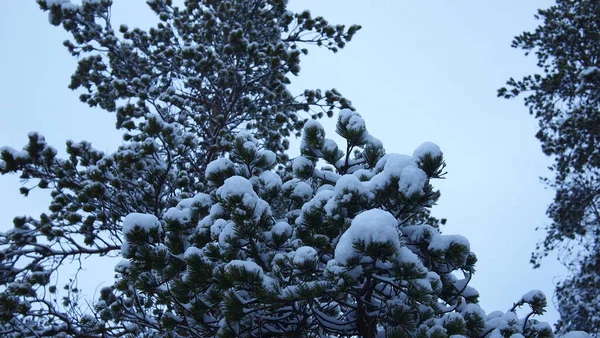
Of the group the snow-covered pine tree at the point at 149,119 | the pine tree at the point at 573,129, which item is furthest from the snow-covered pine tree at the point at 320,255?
the pine tree at the point at 573,129

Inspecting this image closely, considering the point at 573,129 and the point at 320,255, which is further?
the point at 573,129

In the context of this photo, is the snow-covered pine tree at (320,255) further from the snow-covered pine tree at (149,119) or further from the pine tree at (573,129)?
the pine tree at (573,129)

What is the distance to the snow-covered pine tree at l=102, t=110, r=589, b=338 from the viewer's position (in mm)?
2375

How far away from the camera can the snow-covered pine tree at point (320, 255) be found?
7.79 ft

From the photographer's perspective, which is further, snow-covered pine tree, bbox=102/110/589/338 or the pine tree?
the pine tree

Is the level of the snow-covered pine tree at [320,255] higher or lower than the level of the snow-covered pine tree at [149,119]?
lower

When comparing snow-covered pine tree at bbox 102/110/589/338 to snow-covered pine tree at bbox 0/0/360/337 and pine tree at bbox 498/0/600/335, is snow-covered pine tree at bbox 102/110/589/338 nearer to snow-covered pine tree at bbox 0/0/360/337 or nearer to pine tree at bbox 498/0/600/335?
snow-covered pine tree at bbox 0/0/360/337

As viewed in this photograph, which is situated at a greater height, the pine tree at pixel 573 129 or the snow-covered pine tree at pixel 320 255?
the pine tree at pixel 573 129

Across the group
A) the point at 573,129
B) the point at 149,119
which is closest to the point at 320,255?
the point at 149,119

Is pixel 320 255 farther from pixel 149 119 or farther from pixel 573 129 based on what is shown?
pixel 573 129

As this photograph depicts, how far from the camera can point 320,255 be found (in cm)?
284

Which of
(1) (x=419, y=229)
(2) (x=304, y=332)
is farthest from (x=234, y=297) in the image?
(1) (x=419, y=229)

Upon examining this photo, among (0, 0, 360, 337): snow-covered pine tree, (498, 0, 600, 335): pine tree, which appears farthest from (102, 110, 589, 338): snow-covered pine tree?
(498, 0, 600, 335): pine tree

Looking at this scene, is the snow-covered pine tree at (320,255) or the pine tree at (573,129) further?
the pine tree at (573,129)
